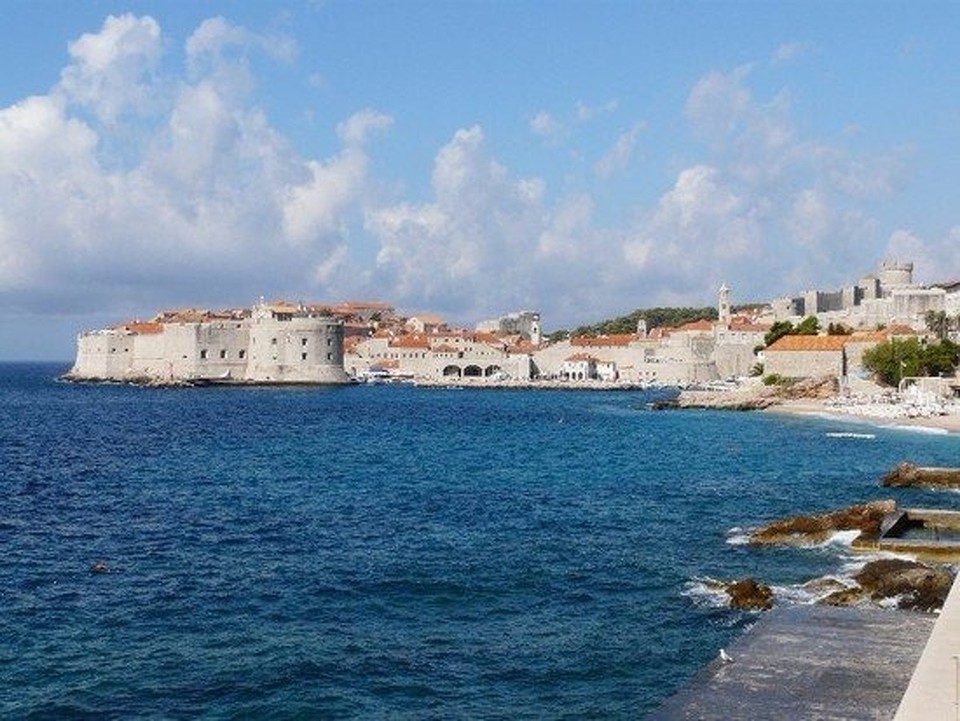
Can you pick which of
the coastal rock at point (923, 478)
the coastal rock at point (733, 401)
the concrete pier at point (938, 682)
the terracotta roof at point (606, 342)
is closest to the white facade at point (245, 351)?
the terracotta roof at point (606, 342)

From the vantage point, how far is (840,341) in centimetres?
6144

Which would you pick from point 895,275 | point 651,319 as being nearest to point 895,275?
point 895,275

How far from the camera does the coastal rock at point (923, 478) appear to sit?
2327cm

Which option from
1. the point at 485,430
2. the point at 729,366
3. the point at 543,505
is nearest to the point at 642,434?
the point at 485,430

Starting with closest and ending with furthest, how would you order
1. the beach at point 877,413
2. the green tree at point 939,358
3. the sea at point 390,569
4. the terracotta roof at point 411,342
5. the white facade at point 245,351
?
the sea at point 390,569
the beach at point 877,413
the green tree at point 939,358
the white facade at point 245,351
the terracotta roof at point 411,342

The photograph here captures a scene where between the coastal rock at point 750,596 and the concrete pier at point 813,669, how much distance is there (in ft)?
4.63

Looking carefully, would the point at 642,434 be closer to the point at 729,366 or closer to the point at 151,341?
the point at 729,366

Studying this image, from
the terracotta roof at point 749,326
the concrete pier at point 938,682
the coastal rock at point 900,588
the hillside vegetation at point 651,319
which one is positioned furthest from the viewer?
the hillside vegetation at point 651,319

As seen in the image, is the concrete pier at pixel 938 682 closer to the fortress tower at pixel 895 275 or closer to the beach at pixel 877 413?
the beach at pixel 877 413

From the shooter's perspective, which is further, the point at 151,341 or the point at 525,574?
the point at 151,341

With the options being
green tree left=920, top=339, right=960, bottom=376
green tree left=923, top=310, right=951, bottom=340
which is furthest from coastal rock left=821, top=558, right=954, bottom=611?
green tree left=923, top=310, right=951, bottom=340

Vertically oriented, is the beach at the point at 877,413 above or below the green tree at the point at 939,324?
below

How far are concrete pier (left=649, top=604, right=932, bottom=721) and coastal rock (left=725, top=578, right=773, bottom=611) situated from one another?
55.6 inches

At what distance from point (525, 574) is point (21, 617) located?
591 centimetres
